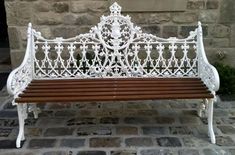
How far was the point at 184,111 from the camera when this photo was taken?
171 inches

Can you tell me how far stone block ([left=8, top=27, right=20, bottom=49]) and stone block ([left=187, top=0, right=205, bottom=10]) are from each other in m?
2.51

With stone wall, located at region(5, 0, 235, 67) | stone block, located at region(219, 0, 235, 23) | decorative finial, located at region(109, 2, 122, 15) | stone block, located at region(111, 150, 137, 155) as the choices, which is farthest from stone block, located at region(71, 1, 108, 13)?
stone block, located at region(111, 150, 137, 155)

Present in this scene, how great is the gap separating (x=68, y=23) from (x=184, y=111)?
2077 millimetres

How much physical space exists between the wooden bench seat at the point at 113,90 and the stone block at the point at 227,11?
156 cm

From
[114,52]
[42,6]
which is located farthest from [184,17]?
[42,6]

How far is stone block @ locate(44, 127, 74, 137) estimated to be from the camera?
3705 mm

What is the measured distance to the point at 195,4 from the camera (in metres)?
4.99

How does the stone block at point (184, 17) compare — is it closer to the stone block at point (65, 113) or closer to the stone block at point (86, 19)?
the stone block at point (86, 19)

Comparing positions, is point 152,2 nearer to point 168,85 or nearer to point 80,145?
point 168,85

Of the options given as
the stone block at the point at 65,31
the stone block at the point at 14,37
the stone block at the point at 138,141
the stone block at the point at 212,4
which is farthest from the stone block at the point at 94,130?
the stone block at the point at 212,4

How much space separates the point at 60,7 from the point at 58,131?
2.01 m

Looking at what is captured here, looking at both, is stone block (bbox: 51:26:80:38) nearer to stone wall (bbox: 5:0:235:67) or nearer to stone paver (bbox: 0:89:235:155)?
stone wall (bbox: 5:0:235:67)

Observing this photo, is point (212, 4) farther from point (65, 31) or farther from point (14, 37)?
point (14, 37)

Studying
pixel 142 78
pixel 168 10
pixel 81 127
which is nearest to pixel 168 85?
pixel 142 78
